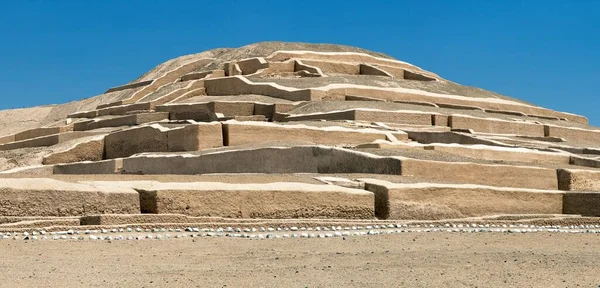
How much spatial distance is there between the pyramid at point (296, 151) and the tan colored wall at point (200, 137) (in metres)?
0.03

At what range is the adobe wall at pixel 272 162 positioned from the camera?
544 inches

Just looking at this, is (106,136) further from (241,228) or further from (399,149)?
(241,228)

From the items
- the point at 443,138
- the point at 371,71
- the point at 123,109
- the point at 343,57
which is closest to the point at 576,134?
the point at 371,71

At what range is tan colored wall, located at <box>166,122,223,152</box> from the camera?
59.0 ft

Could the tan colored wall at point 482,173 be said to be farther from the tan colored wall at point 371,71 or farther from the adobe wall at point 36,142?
the tan colored wall at point 371,71

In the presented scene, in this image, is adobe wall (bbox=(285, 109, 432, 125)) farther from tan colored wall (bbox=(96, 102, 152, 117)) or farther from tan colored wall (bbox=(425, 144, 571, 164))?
tan colored wall (bbox=(96, 102, 152, 117))

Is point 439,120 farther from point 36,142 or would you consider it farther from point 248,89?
point 36,142

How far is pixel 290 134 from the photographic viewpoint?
59.6 feet

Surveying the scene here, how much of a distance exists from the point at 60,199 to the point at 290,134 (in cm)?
968

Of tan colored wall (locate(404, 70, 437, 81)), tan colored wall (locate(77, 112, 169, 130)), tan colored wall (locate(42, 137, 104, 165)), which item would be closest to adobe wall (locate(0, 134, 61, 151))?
tan colored wall (locate(77, 112, 169, 130))

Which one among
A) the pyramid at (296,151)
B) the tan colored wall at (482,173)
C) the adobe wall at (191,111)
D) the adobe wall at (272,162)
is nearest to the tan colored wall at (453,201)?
the pyramid at (296,151)

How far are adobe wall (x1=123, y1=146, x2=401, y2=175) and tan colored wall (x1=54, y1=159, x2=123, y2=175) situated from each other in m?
0.22

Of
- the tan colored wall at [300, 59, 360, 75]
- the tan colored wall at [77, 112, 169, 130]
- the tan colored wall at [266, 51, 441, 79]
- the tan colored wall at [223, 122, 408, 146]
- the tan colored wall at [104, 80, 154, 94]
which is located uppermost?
the tan colored wall at [266, 51, 441, 79]

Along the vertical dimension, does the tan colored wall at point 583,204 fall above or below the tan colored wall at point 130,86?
below
